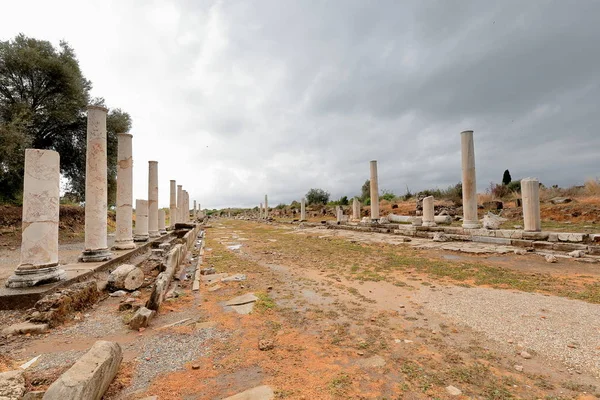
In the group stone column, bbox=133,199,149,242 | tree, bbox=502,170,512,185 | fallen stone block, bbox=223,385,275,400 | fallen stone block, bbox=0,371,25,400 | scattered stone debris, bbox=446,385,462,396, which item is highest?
tree, bbox=502,170,512,185

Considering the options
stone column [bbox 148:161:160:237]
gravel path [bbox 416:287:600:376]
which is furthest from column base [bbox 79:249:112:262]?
stone column [bbox 148:161:160:237]

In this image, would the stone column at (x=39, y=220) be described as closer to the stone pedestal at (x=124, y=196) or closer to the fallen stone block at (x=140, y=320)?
the fallen stone block at (x=140, y=320)

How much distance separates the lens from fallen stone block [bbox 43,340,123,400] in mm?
2086

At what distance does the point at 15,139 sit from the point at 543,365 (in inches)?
709

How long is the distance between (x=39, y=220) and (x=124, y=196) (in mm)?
4829

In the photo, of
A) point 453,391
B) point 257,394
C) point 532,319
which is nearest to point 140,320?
point 257,394

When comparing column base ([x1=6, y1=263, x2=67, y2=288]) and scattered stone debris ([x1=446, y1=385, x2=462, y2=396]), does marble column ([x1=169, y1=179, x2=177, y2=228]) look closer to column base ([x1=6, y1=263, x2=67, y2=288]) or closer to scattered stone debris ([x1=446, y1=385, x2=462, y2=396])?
column base ([x1=6, y1=263, x2=67, y2=288])

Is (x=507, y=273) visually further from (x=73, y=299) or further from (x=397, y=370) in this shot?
(x=73, y=299)

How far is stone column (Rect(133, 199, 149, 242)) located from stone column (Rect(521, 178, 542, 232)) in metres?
16.0

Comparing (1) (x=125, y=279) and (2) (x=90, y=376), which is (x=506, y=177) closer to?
(1) (x=125, y=279)

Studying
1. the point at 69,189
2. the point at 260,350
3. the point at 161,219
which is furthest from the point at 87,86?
the point at 260,350

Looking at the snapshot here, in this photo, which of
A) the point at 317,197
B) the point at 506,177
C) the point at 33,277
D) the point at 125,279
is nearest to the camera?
the point at 33,277

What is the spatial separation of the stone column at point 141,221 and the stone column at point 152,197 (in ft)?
6.68

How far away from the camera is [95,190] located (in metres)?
7.60
